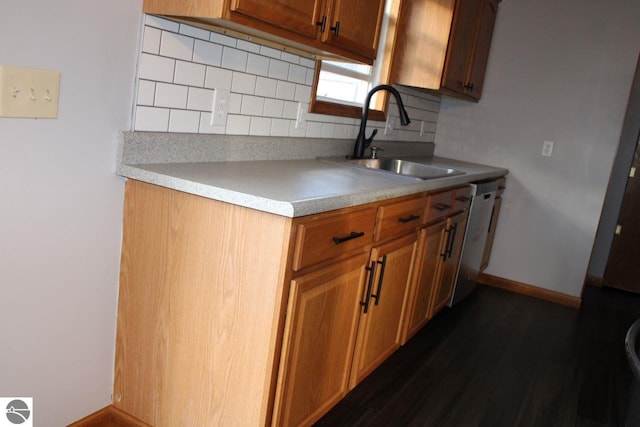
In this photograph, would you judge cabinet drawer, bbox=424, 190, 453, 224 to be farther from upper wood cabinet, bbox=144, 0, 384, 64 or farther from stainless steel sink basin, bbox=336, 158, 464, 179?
upper wood cabinet, bbox=144, 0, 384, 64

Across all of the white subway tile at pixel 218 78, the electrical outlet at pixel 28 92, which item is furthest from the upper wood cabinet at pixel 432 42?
the electrical outlet at pixel 28 92

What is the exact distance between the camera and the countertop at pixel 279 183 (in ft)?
4.78

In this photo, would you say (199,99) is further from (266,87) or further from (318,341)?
(318,341)

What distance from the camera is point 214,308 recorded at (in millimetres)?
1566

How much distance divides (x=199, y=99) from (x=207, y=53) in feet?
0.51

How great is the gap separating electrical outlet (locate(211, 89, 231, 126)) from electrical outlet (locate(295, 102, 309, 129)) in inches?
20.1

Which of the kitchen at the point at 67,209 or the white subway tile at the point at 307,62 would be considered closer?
the kitchen at the point at 67,209

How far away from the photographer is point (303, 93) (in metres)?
2.47

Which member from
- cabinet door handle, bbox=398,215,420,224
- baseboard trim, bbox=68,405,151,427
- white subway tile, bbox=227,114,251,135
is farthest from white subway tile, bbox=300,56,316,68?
baseboard trim, bbox=68,405,151,427

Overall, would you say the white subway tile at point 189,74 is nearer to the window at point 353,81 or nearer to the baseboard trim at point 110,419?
the window at point 353,81

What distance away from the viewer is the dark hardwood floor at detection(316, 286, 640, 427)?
2.21 meters

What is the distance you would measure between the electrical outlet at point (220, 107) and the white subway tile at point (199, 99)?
20mm

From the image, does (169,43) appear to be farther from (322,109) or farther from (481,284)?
(481,284)

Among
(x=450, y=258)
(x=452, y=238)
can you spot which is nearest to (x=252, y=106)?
(x=452, y=238)
